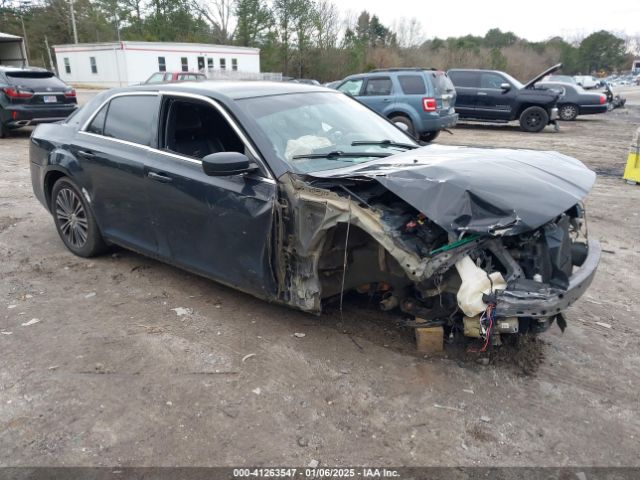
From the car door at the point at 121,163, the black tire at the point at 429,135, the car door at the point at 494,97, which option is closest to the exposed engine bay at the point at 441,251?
the car door at the point at 121,163

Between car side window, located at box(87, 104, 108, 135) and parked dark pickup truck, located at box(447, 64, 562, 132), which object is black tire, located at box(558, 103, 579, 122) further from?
car side window, located at box(87, 104, 108, 135)

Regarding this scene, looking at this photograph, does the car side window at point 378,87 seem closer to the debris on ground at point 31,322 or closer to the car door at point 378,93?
the car door at point 378,93

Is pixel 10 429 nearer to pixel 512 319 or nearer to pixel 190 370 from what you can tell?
pixel 190 370

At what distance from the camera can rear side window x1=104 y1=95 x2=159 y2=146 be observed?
14.1 feet

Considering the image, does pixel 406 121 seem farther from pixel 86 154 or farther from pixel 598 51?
pixel 598 51

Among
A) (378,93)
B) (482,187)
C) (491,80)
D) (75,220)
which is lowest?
(75,220)

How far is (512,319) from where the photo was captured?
291 cm

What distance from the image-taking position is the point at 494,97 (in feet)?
53.9

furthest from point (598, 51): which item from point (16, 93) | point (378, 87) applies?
point (16, 93)

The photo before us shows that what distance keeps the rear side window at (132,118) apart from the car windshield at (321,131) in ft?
3.14

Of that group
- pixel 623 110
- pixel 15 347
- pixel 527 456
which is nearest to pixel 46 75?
pixel 15 347

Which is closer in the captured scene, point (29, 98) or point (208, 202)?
point (208, 202)

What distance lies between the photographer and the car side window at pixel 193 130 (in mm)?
4141

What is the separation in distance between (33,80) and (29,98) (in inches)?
23.2
